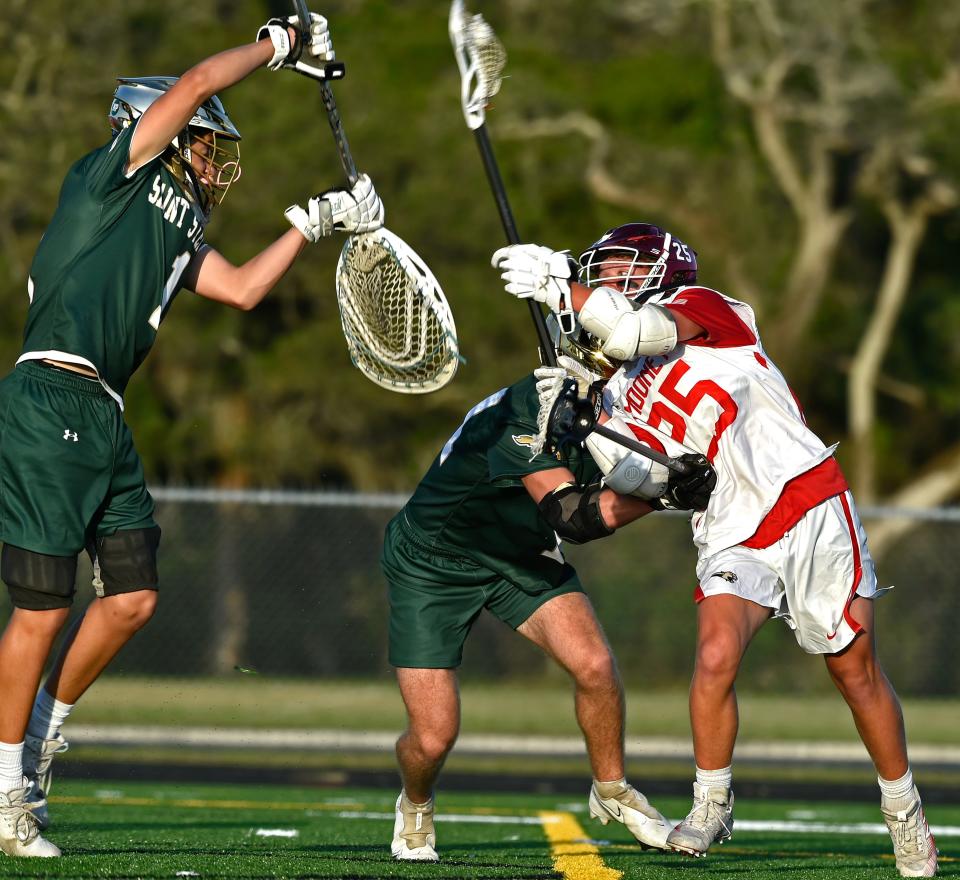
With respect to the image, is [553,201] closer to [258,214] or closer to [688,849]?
[258,214]

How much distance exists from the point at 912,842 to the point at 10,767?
9.95ft

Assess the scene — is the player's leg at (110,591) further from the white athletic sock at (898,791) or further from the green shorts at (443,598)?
the white athletic sock at (898,791)

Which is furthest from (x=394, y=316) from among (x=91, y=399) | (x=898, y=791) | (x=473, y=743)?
(x=473, y=743)

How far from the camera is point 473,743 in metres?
13.1

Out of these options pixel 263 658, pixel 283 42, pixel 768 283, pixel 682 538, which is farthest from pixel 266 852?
pixel 768 283

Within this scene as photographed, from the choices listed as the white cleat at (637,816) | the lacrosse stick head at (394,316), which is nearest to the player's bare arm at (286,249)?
the lacrosse stick head at (394,316)

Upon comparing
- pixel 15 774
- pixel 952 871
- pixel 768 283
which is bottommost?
pixel 768 283

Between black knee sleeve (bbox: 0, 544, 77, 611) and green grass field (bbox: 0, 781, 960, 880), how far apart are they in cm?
81

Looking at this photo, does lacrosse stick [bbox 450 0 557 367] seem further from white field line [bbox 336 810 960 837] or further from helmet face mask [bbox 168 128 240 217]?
white field line [bbox 336 810 960 837]

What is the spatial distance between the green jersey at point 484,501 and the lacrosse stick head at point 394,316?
1.49 ft

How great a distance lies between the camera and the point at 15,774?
16.9ft

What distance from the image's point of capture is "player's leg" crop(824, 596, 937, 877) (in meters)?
5.53

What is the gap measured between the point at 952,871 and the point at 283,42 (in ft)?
12.4

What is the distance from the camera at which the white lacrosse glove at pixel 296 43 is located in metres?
5.61
